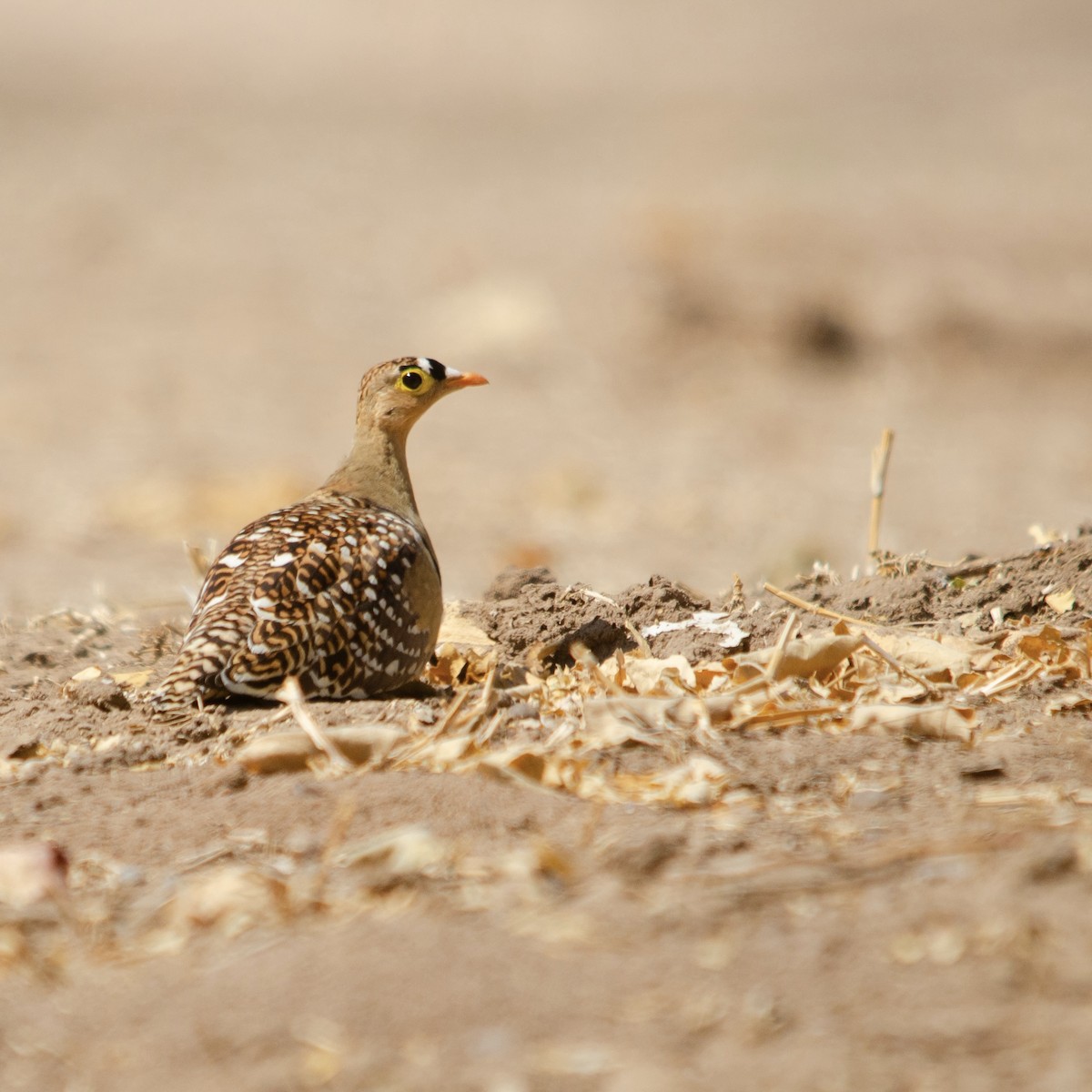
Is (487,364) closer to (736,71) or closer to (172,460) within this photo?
(172,460)

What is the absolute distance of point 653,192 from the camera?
18.3 meters

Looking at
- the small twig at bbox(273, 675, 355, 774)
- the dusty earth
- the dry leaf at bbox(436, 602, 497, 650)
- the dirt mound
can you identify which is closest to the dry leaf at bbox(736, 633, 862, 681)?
the dusty earth

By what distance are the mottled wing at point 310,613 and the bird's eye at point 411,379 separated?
38.6 inches

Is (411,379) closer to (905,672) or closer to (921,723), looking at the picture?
(905,672)

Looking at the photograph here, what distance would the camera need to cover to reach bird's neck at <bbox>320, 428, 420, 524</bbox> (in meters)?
5.30

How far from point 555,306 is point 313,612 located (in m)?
11.2

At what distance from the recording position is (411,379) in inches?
220

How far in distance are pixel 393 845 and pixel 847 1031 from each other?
953 mm

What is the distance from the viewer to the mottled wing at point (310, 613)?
407 centimetres

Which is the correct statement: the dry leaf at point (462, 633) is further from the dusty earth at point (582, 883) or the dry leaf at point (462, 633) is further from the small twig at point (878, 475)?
the small twig at point (878, 475)

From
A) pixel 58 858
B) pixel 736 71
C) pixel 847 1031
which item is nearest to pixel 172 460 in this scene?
pixel 58 858

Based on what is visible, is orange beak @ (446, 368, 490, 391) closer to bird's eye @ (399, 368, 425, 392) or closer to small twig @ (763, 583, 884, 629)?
bird's eye @ (399, 368, 425, 392)

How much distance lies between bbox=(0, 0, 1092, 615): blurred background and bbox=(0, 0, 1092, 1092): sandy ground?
7 centimetres

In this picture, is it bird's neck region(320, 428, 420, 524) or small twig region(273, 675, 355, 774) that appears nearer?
small twig region(273, 675, 355, 774)
